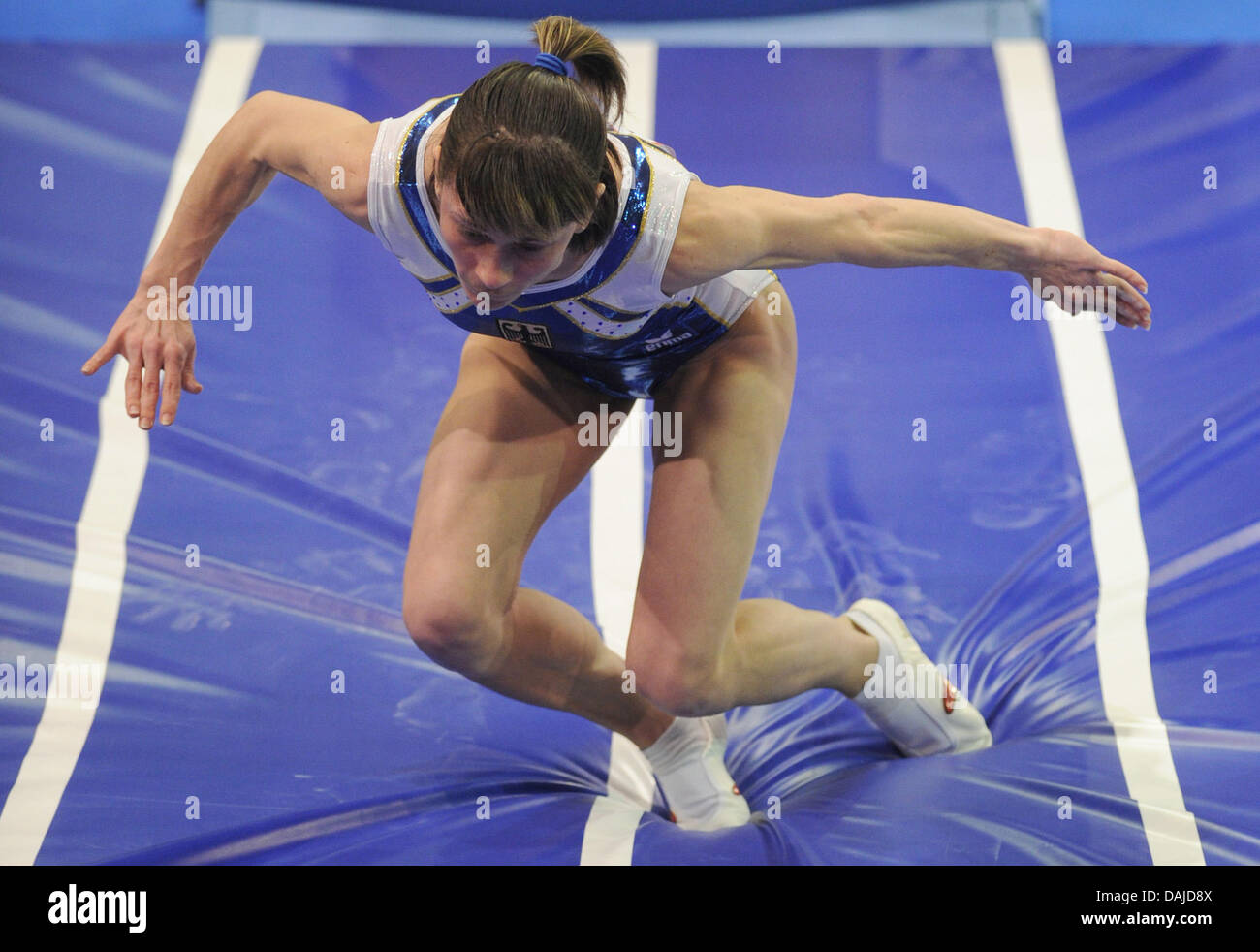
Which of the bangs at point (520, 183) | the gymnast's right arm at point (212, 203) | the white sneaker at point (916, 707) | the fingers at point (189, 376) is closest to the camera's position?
the bangs at point (520, 183)

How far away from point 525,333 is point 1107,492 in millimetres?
1478

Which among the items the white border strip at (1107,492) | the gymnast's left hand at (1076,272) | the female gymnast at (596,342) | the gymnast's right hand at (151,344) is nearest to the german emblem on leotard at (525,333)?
the female gymnast at (596,342)

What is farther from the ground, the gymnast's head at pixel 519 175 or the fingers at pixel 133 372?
the gymnast's head at pixel 519 175

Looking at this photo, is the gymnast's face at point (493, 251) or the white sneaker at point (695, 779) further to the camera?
the white sneaker at point (695, 779)

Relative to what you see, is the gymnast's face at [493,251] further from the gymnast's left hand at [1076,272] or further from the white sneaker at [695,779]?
the white sneaker at [695,779]

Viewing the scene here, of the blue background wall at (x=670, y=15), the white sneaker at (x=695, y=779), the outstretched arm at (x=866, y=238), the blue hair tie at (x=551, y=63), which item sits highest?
the blue background wall at (x=670, y=15)

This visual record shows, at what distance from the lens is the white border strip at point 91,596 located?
2025 millimetres

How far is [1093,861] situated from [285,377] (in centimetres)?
203

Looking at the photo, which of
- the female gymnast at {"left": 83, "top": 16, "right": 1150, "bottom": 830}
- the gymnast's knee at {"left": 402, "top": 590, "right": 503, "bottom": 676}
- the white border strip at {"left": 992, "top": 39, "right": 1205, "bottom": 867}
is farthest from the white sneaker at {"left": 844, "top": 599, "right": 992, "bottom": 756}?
the gymnast's knee at {"left": 402, "top": 590, "right": 503, "bottom": 676}

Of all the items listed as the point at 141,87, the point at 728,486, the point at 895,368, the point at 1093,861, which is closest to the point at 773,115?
the point at 895,368

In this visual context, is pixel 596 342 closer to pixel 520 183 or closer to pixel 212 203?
pixel 520 183

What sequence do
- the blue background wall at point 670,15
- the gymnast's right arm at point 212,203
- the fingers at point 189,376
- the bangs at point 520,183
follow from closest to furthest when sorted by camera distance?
the bangs at point 520,183, the gymnast's right arm at point 212,203, the fingers at point 189,376, the blue background wall at point 670,15

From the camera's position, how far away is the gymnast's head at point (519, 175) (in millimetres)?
1520

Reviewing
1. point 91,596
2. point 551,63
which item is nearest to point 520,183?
point 551,63
